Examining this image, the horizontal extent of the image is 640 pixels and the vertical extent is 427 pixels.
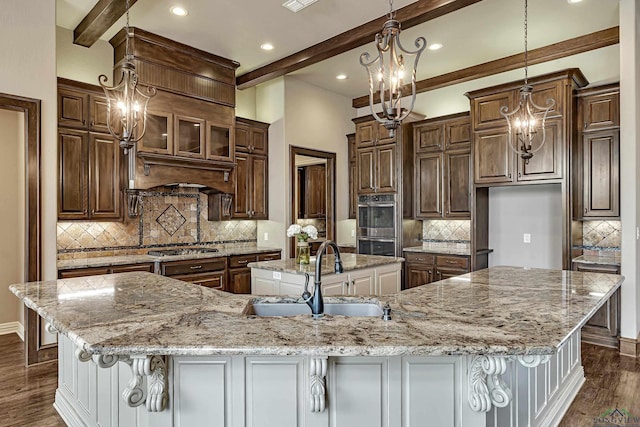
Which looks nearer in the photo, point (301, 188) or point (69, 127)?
point (69, 127)

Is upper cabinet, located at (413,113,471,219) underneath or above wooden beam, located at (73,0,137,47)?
underneath

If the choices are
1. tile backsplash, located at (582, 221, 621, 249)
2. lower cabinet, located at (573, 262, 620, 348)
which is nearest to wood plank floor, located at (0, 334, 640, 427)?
lower cabinet, located at (573, 262, 620, 348)

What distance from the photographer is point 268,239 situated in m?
5.82

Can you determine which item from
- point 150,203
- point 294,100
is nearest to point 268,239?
point 150,203

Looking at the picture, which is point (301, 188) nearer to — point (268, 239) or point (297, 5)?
point (268, 239)

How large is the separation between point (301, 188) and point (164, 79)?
165 inches

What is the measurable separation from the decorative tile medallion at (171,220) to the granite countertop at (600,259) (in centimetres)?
478

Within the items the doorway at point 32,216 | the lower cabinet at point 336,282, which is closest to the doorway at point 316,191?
the lower cabinet at point 336,282

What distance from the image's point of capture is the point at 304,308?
1.98m

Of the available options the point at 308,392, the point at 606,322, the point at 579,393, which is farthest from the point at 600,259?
the point at 308,392

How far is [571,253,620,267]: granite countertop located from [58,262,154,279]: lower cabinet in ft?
15.3

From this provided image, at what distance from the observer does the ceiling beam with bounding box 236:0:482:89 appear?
3445 millimetres

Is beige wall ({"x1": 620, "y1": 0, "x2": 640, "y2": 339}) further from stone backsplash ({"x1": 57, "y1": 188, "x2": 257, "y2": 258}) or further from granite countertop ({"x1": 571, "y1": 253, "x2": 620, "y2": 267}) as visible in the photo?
stone backsplash ({"x1": 57, "y1": 188, "x2": 257, "y2": 258})

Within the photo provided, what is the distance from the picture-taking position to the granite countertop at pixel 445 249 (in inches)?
202
